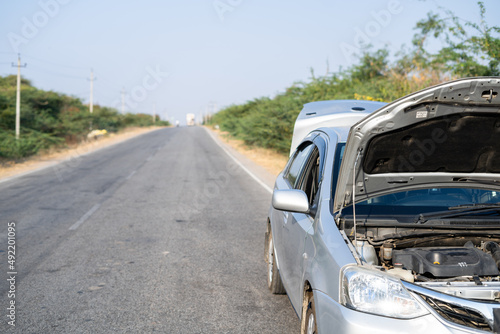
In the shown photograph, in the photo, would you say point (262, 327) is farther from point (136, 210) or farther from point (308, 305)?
point (136, 210)

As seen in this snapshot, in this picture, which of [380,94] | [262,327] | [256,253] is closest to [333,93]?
[380,94]

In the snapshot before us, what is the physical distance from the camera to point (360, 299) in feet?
8.71

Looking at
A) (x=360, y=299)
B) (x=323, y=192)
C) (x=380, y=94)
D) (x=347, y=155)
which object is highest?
(x=380, y=94)

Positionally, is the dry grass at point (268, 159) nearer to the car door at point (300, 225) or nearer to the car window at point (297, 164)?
the car window at point (297, 164)

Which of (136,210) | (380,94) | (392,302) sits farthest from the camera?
(380,94)

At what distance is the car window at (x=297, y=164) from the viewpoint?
15.3ft

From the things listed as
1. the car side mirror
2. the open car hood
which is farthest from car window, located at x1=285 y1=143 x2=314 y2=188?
the open car hood

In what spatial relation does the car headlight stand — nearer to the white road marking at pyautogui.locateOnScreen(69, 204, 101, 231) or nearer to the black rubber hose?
the black rubber hose

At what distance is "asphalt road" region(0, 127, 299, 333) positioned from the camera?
4.41m

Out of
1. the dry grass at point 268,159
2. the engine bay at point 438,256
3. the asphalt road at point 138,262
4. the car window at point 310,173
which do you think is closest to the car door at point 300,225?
the car window at point 310,173

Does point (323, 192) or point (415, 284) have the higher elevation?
point (323, 192)

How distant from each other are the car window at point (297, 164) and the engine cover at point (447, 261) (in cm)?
156

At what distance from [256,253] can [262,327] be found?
253cm

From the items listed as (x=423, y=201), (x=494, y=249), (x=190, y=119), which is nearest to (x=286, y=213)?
(x=423, y=201)
